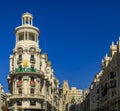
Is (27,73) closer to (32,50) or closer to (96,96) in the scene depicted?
(32,50)

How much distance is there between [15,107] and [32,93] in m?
7.42

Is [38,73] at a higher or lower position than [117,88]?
higher

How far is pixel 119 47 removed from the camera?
104 m

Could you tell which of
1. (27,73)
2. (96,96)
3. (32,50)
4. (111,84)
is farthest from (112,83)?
(96,96)

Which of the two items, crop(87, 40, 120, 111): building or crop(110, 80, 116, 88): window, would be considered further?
crop(110, 80, 116, 88): window

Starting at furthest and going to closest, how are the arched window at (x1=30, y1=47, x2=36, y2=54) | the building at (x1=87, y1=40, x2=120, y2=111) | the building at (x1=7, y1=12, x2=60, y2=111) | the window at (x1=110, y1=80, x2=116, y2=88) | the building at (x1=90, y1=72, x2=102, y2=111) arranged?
1. the building at (x1=90, y1=72, x2=102, y2=111)
2. the arched window at (x1=30, y1=47, x2=36, y2=54)
3. the building at (x1=7, y1=12, x2=60, y2=111)
4. the window at (x1=110, y1=80, x2=116, y2=88)
5. the building at (x1=87, y1=40, x2=120, y2=111)

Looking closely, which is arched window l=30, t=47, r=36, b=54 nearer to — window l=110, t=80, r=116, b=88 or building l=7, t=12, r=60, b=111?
building l=7, t=12, r=60, b=111

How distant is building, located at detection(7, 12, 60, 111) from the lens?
130 m

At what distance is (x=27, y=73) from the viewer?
429ft

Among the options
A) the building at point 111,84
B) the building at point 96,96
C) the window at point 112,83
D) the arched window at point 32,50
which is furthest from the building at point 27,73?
the window at point 112,83

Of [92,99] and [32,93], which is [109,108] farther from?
[92,99]

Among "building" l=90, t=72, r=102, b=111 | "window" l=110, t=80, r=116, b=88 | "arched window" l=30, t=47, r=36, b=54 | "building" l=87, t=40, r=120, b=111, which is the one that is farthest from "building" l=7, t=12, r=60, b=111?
"window" l=110, t=80, r=116, b=88

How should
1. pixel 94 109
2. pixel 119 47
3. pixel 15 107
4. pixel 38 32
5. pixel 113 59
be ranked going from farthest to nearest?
1. pixel 94 109
2. pixel 38 32
3. pixel 15 107
4. pixel 113 59
5. pixel 119 47

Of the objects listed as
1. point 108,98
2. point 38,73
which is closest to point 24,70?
point 38,73
